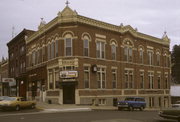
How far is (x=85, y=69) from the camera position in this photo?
117ft

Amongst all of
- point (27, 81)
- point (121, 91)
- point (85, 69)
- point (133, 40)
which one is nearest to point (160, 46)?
point (133, 40)

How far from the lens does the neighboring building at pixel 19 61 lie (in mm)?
48750

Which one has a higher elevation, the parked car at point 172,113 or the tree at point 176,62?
the tree at point 176,62

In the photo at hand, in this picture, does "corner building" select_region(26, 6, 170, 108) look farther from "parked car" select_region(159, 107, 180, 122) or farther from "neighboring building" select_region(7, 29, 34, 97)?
"parked car" select_region(159, 107, 180, 122)

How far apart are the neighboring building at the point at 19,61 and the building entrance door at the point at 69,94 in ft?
47.5

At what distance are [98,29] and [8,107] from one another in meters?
16.3

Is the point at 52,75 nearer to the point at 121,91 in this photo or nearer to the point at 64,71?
the point at 64,71

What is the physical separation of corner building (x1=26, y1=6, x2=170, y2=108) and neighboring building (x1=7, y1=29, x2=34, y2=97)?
221 centimetres

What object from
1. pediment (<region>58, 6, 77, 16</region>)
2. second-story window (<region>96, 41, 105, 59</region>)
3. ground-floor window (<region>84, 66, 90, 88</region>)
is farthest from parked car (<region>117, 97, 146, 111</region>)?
pediment (<region>58, 6, 77, 16</region>)

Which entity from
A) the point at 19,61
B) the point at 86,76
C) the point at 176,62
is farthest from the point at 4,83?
the point at 176,62

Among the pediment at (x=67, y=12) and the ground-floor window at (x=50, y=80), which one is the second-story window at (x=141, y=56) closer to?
the pediment at (x=67, y=12)

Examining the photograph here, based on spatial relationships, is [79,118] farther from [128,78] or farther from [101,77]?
[128,78]

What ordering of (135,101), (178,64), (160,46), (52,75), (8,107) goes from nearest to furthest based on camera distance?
(8,107)
(135,101)
(52,75)
(160,46)
(178,64)

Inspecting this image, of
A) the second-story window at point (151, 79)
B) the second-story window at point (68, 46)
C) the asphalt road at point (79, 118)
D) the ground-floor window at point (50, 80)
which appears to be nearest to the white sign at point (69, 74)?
the second-story window at point (68, 46)
